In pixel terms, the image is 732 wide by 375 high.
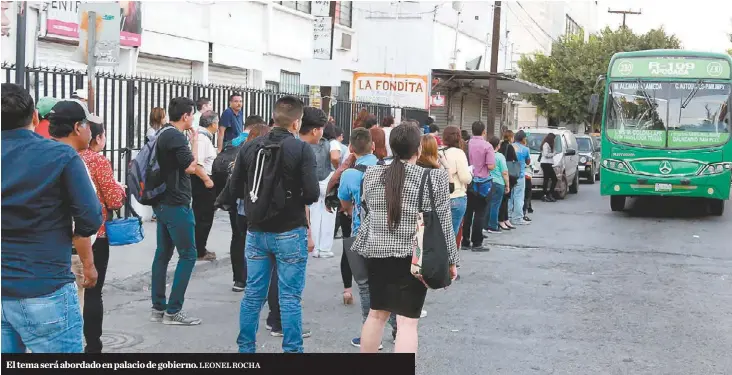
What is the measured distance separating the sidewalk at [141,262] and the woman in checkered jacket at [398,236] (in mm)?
4276

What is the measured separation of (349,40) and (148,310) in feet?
62.4

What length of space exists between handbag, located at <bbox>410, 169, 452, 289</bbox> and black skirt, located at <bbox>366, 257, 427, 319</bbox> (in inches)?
4.4

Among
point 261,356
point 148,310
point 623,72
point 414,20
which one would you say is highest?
point 414,20

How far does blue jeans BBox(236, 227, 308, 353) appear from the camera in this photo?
19.2ft

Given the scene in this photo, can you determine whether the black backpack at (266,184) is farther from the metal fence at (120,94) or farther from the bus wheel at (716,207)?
the bus wheel at (716,207)

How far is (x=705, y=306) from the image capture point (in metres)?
8.90

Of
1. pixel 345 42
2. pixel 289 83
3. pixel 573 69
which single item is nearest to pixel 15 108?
pixel 289 83

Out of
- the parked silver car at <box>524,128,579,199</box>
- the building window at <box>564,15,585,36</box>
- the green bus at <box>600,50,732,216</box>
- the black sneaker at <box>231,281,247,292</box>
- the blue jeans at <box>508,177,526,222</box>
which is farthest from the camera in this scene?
the building window at <box>564,15,585,36</box>

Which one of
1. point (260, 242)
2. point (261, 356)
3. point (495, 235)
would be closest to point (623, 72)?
point (495, 235)

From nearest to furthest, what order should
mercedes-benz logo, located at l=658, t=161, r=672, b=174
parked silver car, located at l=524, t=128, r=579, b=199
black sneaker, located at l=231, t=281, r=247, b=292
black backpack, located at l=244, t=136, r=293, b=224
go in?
black backpack, located at l=244, t=136, r=293, b=224 < black sneaker, located at l=231, t=281, r=247, b=292 < mercedes-benz logo, located at l=658, t=161, r=672, b=174 < parked silver car, located at l=524, t=128, r=579, b=199

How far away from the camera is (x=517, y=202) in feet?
53.3

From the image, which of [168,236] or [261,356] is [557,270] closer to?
[168,236]

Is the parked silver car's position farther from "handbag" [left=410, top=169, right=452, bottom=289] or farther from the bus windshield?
"handbag" [left=410, top=169, right=452, bottom=289]

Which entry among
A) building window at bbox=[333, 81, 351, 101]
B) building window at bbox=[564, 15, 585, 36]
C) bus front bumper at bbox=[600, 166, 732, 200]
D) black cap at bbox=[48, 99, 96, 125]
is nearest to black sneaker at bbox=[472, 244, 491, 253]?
bus front bumper at bbox=[600, 166, 732, 200]
